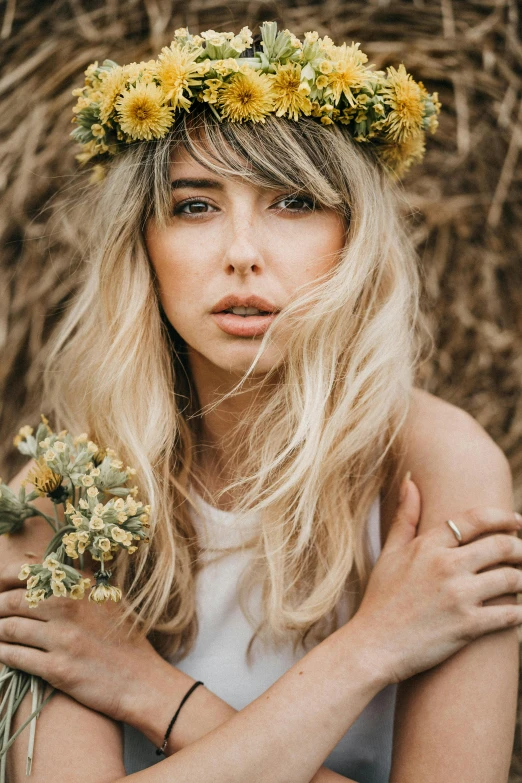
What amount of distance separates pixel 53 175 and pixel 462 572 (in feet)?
5.20

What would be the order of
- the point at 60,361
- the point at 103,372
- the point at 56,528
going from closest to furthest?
the point at 56,528
the point at 103,372
the point at 60,361

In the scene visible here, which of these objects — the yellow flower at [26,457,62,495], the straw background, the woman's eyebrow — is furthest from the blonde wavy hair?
the straw background

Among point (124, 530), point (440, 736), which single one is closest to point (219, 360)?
→ point (124, 530)

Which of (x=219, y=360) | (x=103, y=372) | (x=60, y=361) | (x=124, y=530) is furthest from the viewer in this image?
(x=60, y=361)

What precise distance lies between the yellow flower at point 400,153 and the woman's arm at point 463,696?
640 mm

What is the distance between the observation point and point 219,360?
4.91 ft

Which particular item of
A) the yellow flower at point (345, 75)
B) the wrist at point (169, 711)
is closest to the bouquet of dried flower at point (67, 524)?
the wrist at point (169, 711)

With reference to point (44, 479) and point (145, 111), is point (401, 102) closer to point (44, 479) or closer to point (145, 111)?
point (145, 111)

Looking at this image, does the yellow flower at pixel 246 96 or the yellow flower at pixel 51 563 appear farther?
the yellow flower at pixel 246 96

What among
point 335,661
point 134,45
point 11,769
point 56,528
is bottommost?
point 11,769

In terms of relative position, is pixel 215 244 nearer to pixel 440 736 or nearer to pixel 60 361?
pixel 60 361

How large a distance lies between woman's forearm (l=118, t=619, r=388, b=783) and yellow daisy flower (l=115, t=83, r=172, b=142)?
1.01 metres

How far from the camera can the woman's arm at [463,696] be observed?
1.26 m

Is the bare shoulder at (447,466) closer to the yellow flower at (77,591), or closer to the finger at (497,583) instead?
the finger at (497,583)
